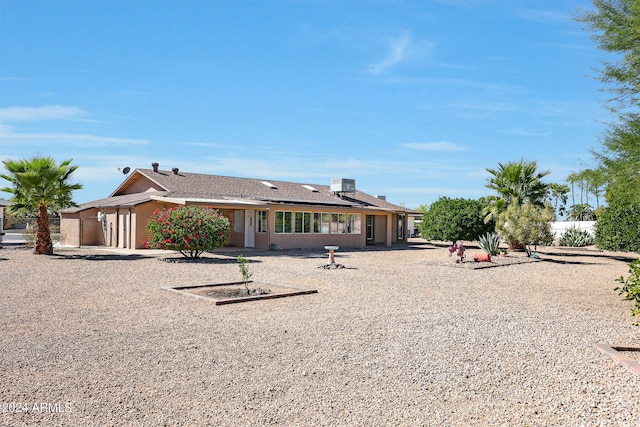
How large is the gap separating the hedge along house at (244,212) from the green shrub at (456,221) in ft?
10.7

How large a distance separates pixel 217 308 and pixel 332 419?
17.8 feet

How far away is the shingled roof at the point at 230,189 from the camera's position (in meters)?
27.4

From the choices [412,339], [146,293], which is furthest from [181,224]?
[412,339]

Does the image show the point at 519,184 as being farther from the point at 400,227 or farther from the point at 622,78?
the point at 622,78

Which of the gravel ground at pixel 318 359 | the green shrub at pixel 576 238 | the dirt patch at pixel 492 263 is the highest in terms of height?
the green shrub at pixel 576 238

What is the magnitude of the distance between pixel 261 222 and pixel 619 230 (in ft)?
51.8

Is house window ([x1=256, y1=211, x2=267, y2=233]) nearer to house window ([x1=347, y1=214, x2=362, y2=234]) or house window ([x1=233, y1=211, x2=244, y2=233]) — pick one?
house window ([x1=233, y1=211, x2=244, y2=233])

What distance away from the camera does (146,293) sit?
11.2 metres

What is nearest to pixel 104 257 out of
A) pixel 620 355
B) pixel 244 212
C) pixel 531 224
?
pixel 244 212

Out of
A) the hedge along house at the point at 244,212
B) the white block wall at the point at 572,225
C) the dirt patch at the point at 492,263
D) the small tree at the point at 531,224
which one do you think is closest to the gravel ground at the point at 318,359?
the dirt patch at the point at 492,263

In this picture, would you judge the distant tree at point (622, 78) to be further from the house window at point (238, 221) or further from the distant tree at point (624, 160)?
the house window at point (238, 221)

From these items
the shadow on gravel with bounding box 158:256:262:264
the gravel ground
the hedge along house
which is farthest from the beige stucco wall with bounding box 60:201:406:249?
the gravel ground

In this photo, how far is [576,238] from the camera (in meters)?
34.9

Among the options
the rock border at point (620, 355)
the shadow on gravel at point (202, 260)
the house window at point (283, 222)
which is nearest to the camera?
the rock border at point (620, 355)
